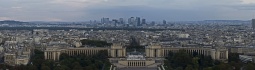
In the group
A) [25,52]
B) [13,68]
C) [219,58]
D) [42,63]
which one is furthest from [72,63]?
[219,58]

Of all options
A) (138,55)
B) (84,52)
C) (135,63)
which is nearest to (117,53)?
(84,52)

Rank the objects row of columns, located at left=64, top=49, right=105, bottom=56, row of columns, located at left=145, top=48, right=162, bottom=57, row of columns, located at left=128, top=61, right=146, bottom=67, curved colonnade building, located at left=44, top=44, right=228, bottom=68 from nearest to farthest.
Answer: row of columns, located at left=128, top=61, right=146, bottom=67 < curved colonnade building, located at left=44, top=44, right=228, bottom=68 < row of columns, located at left=145, top=48, right=162, bottom=57 < row of columns, located at left=64, top=49, right=105, bottom=56

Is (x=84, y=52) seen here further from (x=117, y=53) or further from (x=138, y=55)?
(x=138, y=55)

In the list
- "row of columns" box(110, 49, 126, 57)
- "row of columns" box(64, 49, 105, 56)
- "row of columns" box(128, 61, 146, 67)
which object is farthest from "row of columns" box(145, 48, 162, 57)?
"row of columns" box(128, 61, 146, 67)

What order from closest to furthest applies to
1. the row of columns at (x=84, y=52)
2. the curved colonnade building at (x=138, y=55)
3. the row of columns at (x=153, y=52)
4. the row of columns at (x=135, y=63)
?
the row of columns at (x=135, y=63) → the curved colonnade building at (x=138, y=55) → the row of columns at (x=153, y=52) → the row of columns at (x=84, y=52)

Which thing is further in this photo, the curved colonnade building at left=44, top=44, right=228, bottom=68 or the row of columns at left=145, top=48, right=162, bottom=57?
the row of columns at left=145, top=48, right=162, bottom=57

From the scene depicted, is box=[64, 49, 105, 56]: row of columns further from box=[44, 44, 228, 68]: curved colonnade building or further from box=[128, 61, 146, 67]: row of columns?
box=[128, 61, 146, 67]: row of columns

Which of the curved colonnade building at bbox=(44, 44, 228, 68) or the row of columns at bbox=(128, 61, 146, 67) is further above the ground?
the curved colonnade building at bbox=(44, 44, 228, 68)

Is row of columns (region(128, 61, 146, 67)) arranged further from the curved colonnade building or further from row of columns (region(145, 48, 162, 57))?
row of columns (region(145, 48, 162, 57))

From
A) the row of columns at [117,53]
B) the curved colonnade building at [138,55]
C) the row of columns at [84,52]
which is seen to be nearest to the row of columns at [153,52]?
the curved colonnade building at [138,55]

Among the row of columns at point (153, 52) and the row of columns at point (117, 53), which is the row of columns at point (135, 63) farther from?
the row of columns at point (117, 53)

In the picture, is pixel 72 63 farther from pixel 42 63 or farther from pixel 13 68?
pixel 13 68

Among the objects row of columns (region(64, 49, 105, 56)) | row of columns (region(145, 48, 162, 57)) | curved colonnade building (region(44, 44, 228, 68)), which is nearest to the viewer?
curved colonnade building (region(44, 44, 228, 68))
